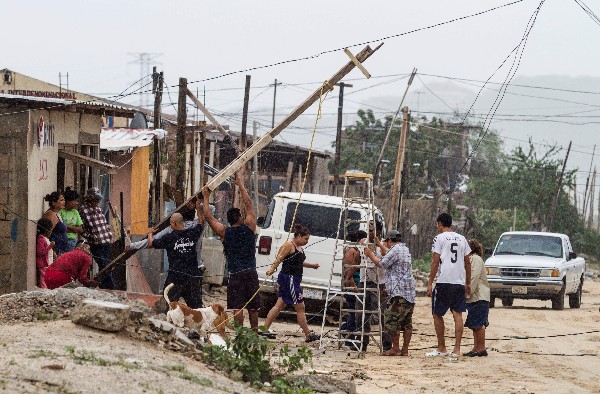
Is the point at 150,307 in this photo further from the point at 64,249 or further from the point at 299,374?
the point at 64,249

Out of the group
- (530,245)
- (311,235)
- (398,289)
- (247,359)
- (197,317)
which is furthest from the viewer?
(530,245)

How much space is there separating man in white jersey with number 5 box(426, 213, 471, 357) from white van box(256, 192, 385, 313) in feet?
11.5

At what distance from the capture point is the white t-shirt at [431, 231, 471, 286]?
1446 centimetres

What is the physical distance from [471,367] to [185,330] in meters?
3.50

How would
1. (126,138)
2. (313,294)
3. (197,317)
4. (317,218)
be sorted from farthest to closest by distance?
(126,138) < (317,218) < (313,294) < (197,317)

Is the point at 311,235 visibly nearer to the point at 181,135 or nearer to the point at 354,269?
the point at 354,269

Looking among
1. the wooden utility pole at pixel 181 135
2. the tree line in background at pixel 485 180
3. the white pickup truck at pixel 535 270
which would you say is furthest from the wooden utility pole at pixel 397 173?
the tree line in background at pixel 485 180

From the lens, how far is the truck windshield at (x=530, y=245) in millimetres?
25875

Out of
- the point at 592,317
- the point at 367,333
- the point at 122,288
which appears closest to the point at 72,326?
the point at 367,333

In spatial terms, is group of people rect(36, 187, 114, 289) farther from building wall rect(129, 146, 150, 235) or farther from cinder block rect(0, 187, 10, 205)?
building wall rect(129, 146, 150, 235)

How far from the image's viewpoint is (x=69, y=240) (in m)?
16.2

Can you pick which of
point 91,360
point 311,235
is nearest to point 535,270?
point 311,235

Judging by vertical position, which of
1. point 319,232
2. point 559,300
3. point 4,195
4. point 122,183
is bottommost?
point 559,300

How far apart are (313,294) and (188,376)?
29.1 ft
